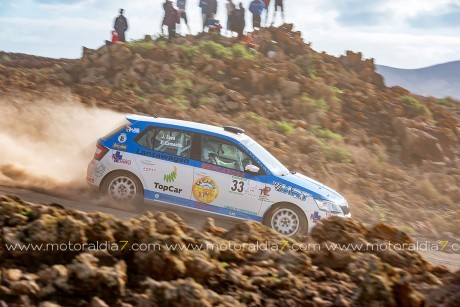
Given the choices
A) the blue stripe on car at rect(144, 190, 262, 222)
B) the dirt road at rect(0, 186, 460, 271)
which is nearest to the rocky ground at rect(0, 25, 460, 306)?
the dirt road at rect(0, 186, 460, 271)

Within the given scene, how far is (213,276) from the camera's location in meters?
4.51

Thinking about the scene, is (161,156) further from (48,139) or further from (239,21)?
(239,21)

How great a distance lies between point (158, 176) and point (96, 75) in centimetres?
1395

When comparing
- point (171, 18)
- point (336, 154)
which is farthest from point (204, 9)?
point (336, 154)

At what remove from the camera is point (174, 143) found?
33.4 feet

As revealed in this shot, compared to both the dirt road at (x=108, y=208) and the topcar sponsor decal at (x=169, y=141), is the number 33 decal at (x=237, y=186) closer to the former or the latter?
the dirt road at (x=108, y=208)

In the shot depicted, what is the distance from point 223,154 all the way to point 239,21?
18141 mm

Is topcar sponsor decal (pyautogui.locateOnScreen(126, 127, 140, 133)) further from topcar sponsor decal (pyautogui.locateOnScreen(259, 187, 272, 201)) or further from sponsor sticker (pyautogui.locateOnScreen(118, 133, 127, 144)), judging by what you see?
topcar sponsor decal (pyautogui.locateOnScreen(259, 187, 272, 201))

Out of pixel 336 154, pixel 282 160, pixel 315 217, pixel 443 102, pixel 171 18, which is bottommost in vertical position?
pixel 315 217

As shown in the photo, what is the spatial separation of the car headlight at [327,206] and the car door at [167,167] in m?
2.05

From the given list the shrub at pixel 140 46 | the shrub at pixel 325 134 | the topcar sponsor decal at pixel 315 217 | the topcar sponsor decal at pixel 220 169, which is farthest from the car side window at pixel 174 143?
the shrub at pixel 140 46

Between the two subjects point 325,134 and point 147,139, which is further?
point 325,134

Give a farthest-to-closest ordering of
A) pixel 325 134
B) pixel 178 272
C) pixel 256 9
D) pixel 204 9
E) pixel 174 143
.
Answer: pixel 256 9, pixel 204 9, pixel 325 134, pixel 174 143, pixel 178 272

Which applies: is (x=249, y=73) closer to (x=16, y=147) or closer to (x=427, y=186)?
(x=427, y=186)
